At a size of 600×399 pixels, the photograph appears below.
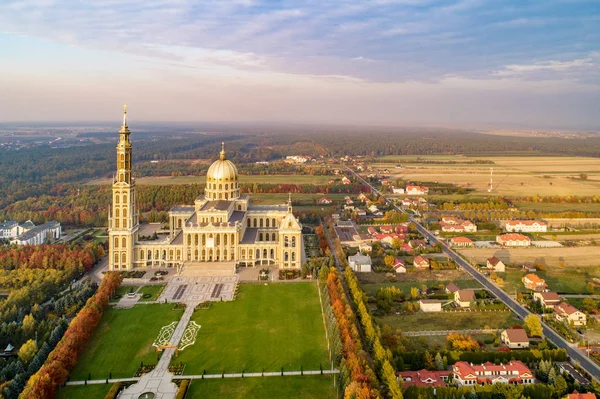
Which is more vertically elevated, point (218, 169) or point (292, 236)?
point (218, 169)

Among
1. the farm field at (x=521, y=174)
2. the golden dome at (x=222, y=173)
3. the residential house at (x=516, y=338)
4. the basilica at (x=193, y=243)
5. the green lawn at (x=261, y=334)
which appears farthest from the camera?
the farm field at (x=521, y=174)

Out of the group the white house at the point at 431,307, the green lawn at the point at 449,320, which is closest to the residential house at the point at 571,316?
the green lawn at the point at 449,320

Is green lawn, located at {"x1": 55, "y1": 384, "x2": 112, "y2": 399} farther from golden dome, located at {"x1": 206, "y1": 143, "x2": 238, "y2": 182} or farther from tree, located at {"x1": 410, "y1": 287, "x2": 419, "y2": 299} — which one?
golden dome, located at {"x1": 206, "y1": 143, "x2": 238, "y2": 182}

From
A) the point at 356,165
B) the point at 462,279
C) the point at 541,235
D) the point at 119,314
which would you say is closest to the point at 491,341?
the point at 462,279

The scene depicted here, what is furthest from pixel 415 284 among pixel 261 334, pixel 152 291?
pixel 152 291

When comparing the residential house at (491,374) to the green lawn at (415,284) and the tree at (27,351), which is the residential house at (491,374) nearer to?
the green lawn at (415,284)

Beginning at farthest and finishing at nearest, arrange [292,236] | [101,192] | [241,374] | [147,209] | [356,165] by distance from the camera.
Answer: [356,165] < [101,192] < [147,209] < [292,236] < [241,374]

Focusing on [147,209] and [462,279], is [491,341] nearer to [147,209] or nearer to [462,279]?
[462,279]

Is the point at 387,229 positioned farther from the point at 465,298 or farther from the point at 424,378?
the point at 424,378
